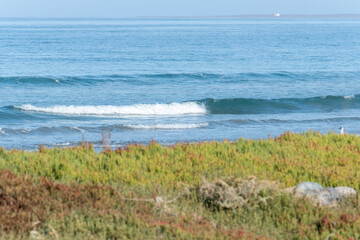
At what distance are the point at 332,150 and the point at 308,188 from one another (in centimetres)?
305

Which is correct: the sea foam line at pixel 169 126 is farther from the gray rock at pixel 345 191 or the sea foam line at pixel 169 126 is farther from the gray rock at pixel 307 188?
the gray rock at pixel 345 191

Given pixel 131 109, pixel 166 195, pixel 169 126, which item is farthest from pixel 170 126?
pixel 166 195

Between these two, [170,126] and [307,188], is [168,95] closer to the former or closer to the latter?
[170,126]

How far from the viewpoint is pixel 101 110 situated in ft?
85.8

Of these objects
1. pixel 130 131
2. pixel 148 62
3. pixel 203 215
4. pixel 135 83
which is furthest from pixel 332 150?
pixel 148 62

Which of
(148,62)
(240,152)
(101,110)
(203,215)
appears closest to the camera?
(203,215)

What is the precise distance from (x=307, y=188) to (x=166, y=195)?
2.20 meters

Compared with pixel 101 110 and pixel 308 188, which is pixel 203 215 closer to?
pixel 308 188

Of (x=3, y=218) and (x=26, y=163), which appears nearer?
(x=3, y=218)

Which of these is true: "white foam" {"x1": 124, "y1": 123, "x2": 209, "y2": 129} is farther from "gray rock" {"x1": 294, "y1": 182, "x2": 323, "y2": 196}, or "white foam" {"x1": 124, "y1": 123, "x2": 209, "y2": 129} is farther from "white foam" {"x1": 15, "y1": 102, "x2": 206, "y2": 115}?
"gray rock" {"x1": 294, "y1": 182, "x2": 323, "y2": 196}

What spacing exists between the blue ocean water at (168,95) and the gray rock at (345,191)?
10.3 metres

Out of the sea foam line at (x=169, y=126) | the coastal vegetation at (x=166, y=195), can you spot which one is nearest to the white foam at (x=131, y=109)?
the sea foam line at (x=169, y=126)

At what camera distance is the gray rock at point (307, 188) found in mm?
8141

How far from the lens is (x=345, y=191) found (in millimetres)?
8414
